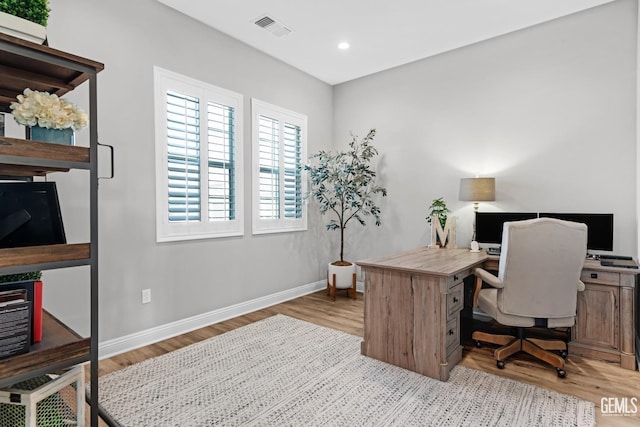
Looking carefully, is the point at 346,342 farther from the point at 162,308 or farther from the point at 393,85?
the point at 393,85

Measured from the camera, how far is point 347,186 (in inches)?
175

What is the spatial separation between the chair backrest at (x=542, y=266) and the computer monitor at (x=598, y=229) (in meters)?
0.85

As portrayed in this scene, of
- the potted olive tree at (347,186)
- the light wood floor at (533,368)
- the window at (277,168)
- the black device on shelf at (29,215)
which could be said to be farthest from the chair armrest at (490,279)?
the black device on shelf at (29,215)

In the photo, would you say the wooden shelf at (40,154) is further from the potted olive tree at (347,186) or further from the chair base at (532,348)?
the potted olive tree at (347,186)

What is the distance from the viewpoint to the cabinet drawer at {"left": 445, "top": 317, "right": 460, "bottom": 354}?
98.3 inches

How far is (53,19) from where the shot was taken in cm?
247

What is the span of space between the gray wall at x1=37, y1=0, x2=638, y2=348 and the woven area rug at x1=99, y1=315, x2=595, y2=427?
30.8 inches

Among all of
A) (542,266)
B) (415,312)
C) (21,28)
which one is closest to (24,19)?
(21,28)

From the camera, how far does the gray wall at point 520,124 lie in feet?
10.1

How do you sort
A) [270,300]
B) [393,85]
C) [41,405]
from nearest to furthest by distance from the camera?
[41,405], [270,300], [393,85]

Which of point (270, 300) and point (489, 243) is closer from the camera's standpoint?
point (489, 243)

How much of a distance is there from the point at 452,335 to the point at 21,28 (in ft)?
9.92

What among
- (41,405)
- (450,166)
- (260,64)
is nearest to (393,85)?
(450,166)

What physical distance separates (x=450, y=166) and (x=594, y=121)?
53.7 inches
